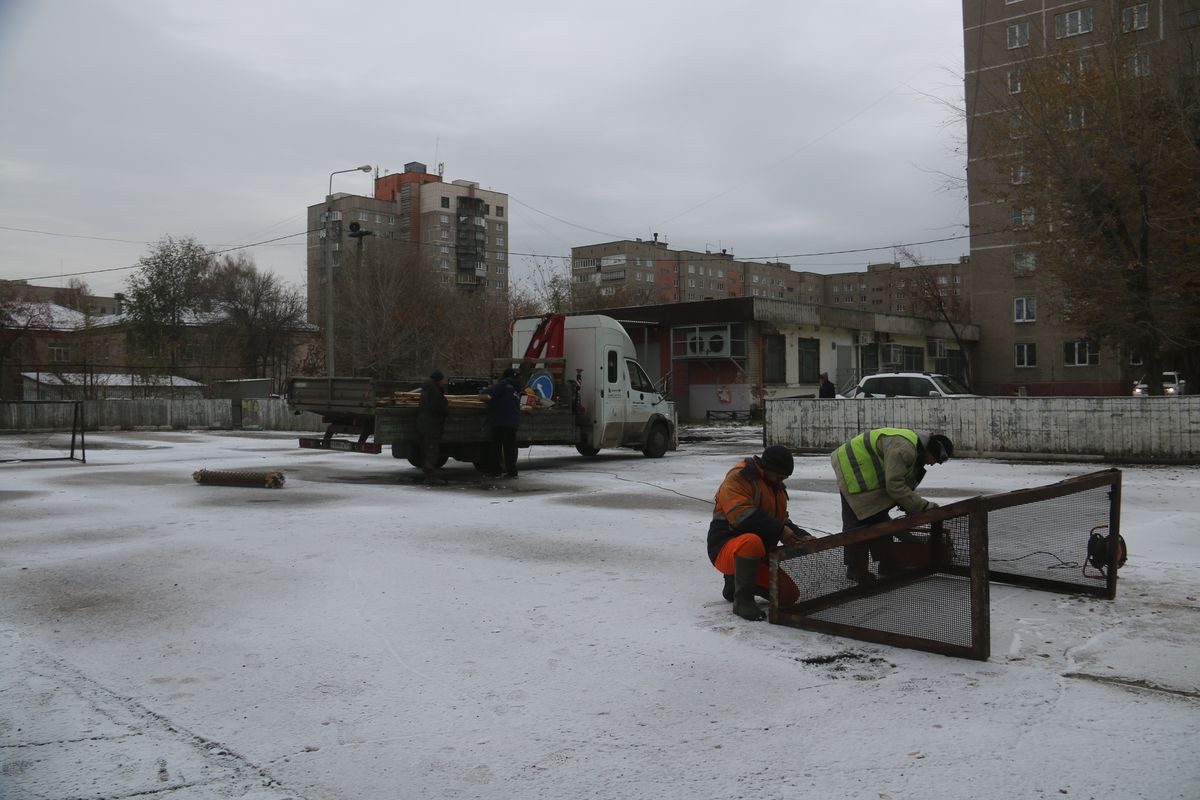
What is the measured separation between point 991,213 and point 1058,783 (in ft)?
167

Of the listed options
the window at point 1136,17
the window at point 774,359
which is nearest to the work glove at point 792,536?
the window at point 1136,17

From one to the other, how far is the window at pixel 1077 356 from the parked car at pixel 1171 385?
13065 mm

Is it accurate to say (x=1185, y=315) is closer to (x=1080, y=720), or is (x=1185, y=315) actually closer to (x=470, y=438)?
(x=470, y=438)

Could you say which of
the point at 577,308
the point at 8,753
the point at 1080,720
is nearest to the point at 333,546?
the point at 8,753

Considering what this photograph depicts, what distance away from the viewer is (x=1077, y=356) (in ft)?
150

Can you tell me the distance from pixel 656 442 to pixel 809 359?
20.0 metres

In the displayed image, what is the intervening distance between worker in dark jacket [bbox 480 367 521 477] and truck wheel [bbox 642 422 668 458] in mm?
4656

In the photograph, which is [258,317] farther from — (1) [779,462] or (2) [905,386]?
(1) [779,462]

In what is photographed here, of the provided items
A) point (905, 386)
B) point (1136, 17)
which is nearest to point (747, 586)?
point (905, 386)

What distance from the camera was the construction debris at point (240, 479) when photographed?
13.5m

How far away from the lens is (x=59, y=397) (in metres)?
34.5

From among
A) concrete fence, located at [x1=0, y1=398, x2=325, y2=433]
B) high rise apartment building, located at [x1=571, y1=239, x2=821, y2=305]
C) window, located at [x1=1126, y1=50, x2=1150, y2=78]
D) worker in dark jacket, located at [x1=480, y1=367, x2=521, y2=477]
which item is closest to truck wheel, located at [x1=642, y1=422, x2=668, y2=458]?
worker in dark jacket, located at [x1=480, y1=367, x2=521, y2=477]

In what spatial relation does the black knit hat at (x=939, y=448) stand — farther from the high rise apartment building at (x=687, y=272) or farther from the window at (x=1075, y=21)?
the high rise apartment building at (x=687, y=272)

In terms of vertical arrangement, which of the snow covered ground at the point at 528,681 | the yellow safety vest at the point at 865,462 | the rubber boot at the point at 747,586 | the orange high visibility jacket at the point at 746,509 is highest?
the yellow safety vest at the point at 865,462
